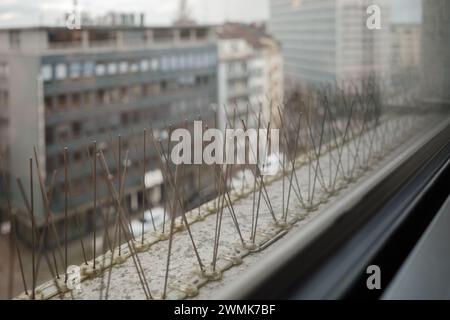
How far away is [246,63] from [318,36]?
133 centimetres

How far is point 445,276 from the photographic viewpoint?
49cm

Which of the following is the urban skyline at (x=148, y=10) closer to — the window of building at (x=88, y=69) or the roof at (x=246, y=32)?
the roof at (x=246, y=32)

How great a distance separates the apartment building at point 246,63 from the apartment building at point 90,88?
1.09 ft

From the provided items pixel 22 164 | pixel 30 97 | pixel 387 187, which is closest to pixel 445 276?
pixel 387 187

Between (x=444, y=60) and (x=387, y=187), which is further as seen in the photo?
(x=444, y=60)

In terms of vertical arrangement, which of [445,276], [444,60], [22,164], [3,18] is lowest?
[22,164]

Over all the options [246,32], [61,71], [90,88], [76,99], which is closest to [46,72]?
[61,71]

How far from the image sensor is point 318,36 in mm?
8820

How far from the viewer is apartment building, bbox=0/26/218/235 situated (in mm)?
5914

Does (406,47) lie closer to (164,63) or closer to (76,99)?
(76,99)

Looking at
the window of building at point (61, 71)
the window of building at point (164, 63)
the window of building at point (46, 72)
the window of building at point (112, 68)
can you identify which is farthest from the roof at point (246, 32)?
the window of building at point (46, 72)

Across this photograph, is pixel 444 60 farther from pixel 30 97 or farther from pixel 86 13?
pixel 86 13

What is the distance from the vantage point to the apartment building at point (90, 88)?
19.4 ft

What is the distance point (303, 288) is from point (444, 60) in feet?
2.91
